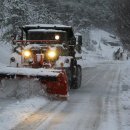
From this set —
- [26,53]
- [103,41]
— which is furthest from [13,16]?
[103,41]

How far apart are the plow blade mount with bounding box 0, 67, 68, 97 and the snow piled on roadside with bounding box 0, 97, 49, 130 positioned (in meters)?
0.49

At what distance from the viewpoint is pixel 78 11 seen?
215 feet

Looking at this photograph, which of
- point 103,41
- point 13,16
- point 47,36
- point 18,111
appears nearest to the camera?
point 18,111

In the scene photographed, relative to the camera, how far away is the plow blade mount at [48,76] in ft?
42.2

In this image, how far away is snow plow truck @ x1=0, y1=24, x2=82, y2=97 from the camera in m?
12.9

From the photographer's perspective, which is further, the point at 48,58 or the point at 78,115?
the point at 48,58

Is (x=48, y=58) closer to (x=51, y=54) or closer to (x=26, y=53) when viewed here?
(x=51, y=54)

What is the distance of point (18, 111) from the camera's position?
1034 cm

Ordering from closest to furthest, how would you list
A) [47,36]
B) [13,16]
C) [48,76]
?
[48,76], [47,36], [13,16]

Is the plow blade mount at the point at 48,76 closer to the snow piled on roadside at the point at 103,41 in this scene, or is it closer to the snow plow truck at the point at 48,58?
the snow plow truck at the point at 48,58

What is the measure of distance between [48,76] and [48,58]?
7.57 ft

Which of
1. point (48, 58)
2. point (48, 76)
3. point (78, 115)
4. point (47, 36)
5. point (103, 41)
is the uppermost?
point (103, 41)

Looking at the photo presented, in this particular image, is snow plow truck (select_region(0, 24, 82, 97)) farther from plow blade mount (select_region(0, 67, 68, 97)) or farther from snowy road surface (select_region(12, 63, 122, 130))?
snowy road surface (select_region(12, 63, 122, 130))

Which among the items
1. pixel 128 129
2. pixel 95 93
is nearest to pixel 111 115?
pixel 128 129
